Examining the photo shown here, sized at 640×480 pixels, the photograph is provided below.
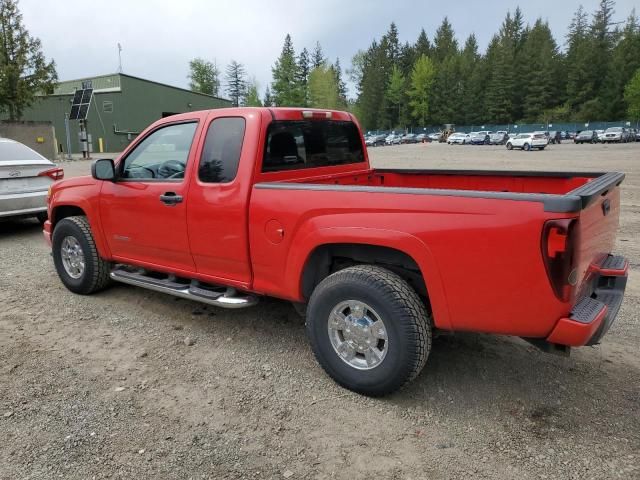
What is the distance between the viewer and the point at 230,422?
10.0 ft

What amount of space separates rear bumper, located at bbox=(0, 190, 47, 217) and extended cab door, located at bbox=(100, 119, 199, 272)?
4.08 metres

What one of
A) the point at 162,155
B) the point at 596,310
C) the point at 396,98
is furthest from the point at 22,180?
the point at 396,98

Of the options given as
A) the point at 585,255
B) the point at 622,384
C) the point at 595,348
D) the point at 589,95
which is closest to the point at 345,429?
the point at 585,255

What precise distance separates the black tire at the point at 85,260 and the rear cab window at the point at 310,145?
229 centimetres

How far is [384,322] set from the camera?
3.06 m

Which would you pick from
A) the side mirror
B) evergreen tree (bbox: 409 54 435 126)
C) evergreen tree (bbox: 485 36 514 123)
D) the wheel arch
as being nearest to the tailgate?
the wheel arch

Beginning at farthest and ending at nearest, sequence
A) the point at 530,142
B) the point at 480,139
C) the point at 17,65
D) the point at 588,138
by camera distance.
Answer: the point at 480,139 → the point at 588,138 → the point at 530,142 → the point at 17,65

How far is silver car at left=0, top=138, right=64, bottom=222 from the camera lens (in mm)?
7824

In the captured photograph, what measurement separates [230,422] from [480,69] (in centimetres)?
10621

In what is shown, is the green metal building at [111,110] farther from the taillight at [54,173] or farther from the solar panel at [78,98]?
the taillight at [54,173]

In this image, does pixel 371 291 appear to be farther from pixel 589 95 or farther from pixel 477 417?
pixel 589 95

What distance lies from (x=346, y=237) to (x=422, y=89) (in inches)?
4080

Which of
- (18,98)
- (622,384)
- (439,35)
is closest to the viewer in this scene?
(622,384)

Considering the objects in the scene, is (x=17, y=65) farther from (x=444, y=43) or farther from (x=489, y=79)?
(x=444, y=43)
